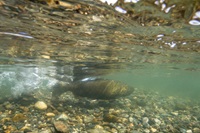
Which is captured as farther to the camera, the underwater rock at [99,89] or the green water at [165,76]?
the green water at [165,76]

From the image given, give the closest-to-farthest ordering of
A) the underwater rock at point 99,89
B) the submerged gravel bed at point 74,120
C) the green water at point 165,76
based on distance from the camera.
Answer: the submerged gravel bed at point 74,120 < the underwater rock at point 99,89 < the green water at point 165,76

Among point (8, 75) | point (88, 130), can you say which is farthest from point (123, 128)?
point (8, 75)

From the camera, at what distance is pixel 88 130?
23.4 feet

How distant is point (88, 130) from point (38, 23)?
4.69 meters

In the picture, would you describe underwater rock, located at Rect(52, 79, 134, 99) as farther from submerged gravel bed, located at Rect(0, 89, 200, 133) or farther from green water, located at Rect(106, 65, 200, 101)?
green water, located at Rect(106, 65, 200, 101)

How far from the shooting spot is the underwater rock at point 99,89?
39.7ft

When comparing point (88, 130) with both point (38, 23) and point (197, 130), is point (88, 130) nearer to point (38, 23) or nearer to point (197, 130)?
point (38, 23)

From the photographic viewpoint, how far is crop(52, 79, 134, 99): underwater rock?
39.7 ft

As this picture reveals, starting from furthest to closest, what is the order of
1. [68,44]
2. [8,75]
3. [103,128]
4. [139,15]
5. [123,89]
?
[8,75] → [123,89] → [68,44] → [103,128] → [139,15]

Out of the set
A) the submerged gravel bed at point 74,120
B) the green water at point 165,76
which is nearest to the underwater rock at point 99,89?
the submerged gravel bed at point 74,120

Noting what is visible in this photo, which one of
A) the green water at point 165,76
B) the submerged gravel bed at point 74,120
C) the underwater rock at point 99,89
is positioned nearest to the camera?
the submerged gravel bed at point 74,120

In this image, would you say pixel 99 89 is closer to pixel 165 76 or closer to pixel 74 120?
pixel 74 120

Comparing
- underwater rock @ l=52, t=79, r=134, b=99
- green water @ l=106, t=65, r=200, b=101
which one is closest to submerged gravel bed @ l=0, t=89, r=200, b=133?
underwater rock @ l=52, t=79, r=134, b=99

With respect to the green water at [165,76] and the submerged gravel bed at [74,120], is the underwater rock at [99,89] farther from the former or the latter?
the green water at [165,76]
